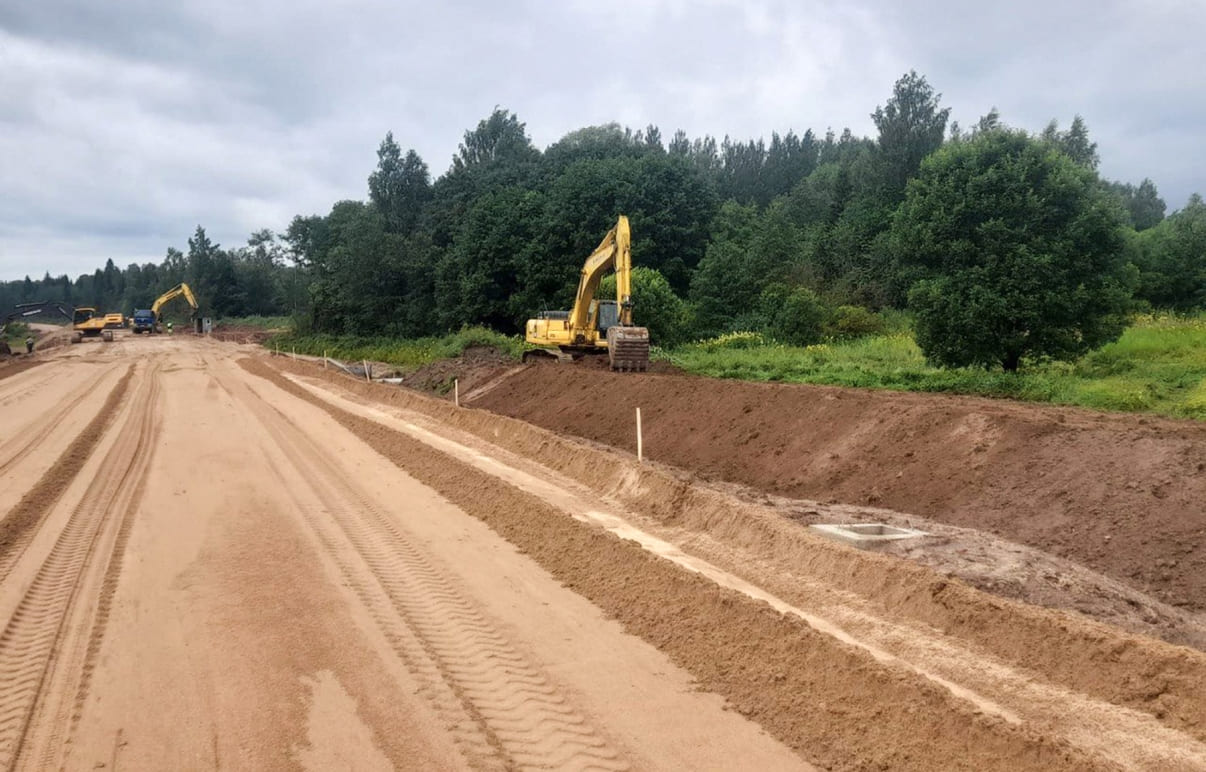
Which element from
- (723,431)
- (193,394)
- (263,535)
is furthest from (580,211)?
(263,535)

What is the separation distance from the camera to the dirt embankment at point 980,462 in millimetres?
9198

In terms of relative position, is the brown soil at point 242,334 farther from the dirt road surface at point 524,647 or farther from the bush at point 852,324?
the dirt road surface at point 524,647

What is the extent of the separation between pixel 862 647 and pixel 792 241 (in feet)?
156

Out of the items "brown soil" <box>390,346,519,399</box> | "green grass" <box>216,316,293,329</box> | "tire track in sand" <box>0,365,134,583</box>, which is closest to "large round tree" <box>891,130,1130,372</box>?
"brown soil" <box>390,346,519,399</box>

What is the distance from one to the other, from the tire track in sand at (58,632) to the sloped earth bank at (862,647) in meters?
4.06

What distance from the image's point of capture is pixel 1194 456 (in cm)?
983

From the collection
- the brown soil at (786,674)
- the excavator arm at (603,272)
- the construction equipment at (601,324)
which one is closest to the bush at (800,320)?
the construction equipment at (601,324)

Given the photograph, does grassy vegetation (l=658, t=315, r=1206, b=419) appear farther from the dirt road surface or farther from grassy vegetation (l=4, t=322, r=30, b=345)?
grassy vegetation (l=4, t=322, r=30, b=345)

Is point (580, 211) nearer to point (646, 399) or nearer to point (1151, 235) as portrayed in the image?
point (1151, 235)

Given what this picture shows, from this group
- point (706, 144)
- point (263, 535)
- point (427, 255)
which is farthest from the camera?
point (706, 144)

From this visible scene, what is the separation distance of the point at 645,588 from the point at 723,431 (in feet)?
29.8

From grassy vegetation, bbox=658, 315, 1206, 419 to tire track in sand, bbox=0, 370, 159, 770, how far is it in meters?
15.2

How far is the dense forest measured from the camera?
61.1ft

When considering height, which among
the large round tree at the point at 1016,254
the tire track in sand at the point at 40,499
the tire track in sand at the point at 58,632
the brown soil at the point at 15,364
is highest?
the large round tree at the point at 1016,254
